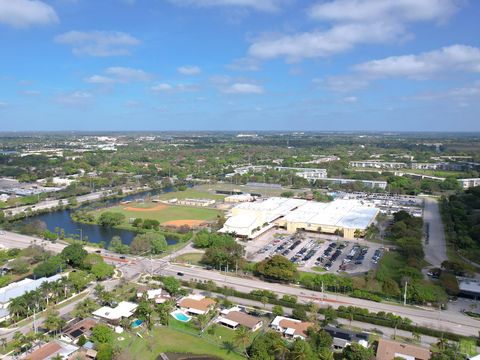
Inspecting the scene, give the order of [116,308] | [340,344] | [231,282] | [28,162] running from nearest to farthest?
[340,344]
[116,308]
[231,282]
[28,162]

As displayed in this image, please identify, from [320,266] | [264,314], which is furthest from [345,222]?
[264,314]

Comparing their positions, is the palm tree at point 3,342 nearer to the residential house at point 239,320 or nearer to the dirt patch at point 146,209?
the residential house at point 239,320

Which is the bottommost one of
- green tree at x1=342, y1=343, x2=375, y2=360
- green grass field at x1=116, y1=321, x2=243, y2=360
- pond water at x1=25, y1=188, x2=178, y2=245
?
pond water at x1=25, y1=188, x2=178, y2=245

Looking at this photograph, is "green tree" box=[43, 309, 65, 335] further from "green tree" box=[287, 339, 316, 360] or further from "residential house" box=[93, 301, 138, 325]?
"green tree" box=[287, 339, 316, 360]

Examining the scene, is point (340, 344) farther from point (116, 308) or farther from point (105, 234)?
point (105, 234)

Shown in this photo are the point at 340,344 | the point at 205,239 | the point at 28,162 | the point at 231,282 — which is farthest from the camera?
the point at 28,162

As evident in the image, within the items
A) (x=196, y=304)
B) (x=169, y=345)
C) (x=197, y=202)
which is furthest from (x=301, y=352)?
(x=197, y=202)

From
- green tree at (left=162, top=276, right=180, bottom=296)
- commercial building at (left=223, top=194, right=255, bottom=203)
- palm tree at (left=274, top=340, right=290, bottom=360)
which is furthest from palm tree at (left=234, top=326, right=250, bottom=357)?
commercial building at (left=223, top=194, right=255, bottom=203)
